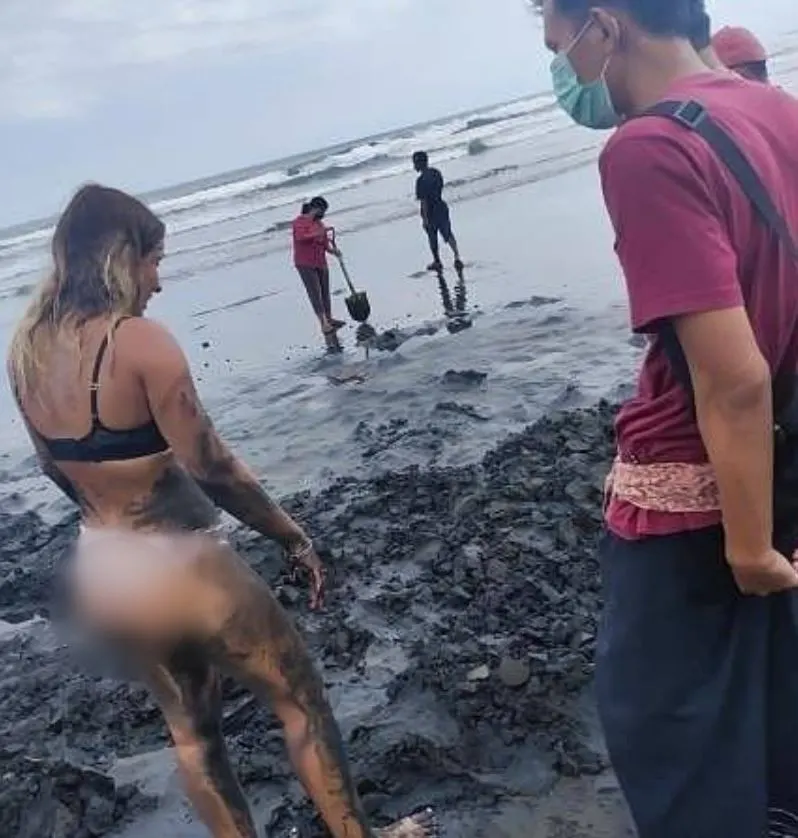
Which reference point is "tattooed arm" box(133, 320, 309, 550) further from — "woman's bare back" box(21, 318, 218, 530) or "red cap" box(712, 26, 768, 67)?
"red cap" box(712, 26, 768, 67)

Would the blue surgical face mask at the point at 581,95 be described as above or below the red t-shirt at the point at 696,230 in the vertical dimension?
above

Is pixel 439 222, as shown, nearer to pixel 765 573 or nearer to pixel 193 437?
pixel 193 437

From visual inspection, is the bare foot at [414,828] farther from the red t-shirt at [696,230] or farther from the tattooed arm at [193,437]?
the red t-shirt at [696,230]

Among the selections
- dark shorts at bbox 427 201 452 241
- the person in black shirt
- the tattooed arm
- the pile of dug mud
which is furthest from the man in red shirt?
dark shorts at bbox 427 201 452 241

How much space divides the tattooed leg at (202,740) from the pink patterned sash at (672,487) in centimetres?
139

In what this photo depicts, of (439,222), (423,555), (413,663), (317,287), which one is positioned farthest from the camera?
(439,222)

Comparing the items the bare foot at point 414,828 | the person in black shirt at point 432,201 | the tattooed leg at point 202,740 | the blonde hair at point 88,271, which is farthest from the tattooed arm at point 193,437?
the person in black shirt at point 432,201

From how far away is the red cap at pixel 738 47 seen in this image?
15.9 ft

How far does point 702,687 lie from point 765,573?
1.00 ft

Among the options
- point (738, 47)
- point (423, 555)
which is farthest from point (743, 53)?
point (423, 555)

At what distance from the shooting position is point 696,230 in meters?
1.87

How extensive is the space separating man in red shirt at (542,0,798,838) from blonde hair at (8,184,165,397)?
4.12 feet

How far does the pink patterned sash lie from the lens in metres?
2.14

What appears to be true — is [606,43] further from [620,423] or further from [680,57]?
[620,423]
